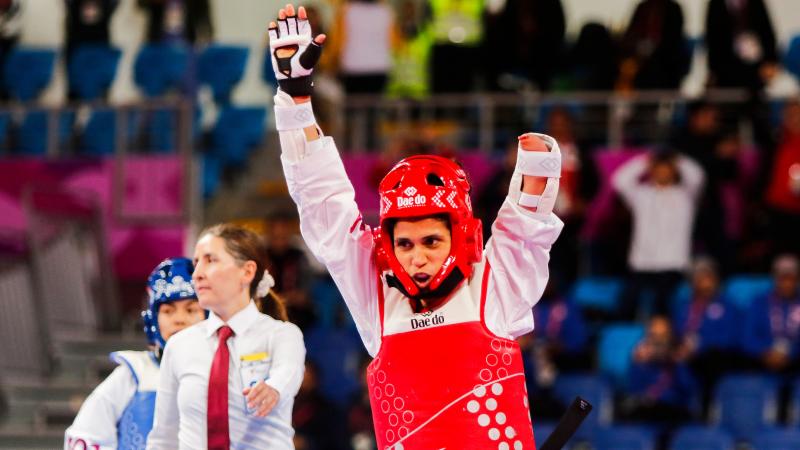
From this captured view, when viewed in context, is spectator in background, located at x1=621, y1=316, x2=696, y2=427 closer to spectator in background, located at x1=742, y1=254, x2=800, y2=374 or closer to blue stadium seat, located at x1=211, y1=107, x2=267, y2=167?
spectator in background, located at x1=742, y1=254, x2=800, y2=374

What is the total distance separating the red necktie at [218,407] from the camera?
603 centimetres

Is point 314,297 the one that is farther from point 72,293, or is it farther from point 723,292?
point 723,292

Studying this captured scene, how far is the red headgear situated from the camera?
5.37 metres

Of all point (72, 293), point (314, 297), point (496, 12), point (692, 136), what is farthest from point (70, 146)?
point (692, 136)

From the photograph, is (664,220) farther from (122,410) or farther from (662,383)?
(122,410)

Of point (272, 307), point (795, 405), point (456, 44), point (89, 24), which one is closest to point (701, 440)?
point (795, 405)

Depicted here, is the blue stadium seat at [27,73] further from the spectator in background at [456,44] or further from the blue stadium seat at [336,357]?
the blue stadium seat at [336,357]

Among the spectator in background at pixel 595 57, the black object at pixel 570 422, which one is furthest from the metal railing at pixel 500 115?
the black object at pixel 570 422

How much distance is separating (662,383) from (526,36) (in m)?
3.94

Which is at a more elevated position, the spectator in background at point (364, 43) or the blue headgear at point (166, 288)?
the spectator in background at point (364, 43)

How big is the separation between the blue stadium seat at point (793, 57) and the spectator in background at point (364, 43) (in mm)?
3966

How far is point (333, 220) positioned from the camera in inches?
218

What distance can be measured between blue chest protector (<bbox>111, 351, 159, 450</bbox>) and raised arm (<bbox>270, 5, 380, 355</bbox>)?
150 cm

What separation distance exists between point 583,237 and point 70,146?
17.2ft
